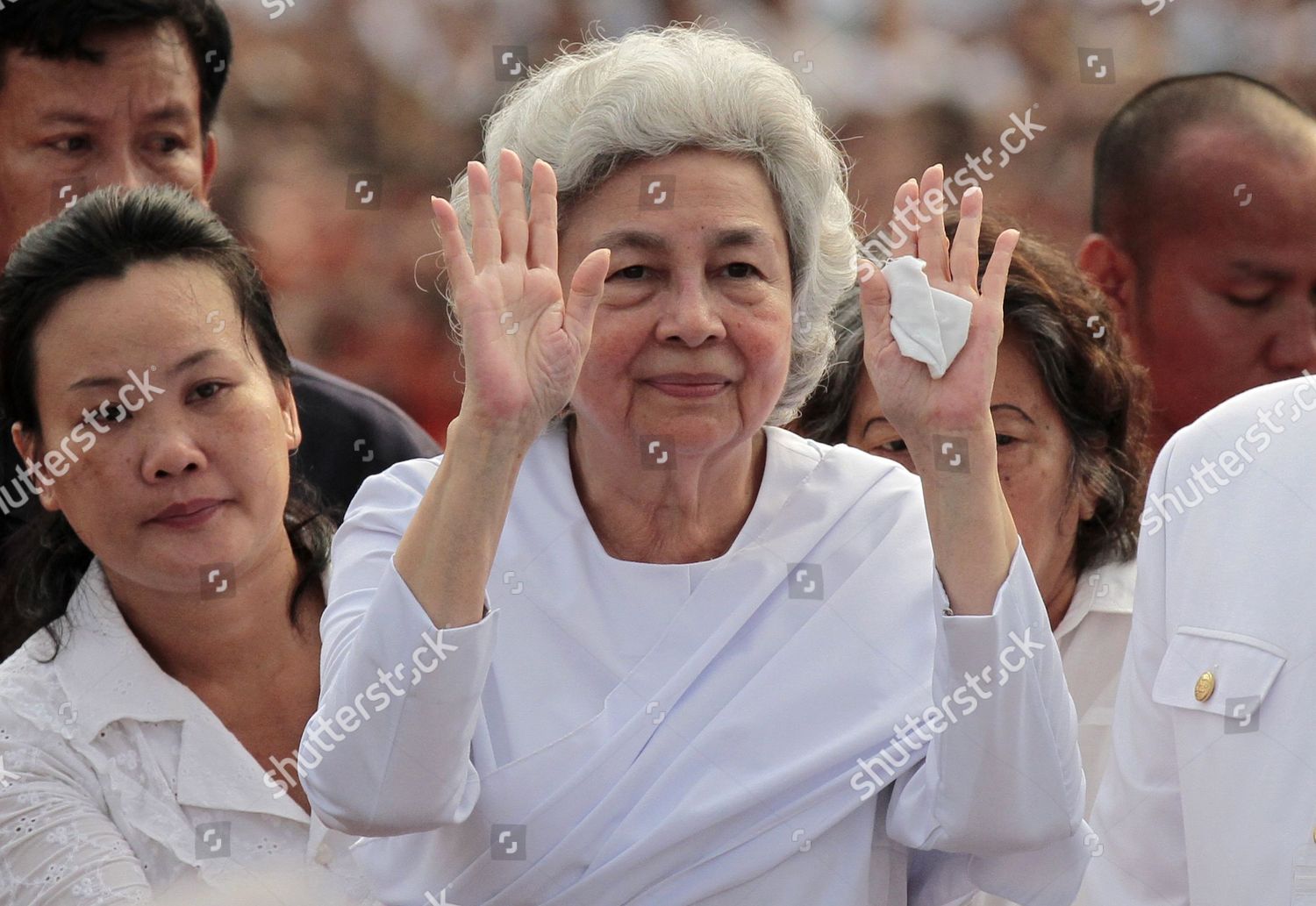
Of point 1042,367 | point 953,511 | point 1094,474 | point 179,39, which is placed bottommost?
point 1094,474

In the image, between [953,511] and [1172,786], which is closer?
[953,511]

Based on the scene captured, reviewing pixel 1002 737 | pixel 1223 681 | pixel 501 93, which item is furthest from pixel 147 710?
pixel 501 93

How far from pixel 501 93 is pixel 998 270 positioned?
266 centimetres

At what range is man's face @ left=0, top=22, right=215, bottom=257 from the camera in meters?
3.50

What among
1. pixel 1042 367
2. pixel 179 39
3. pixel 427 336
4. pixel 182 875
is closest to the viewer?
pixel 182 875

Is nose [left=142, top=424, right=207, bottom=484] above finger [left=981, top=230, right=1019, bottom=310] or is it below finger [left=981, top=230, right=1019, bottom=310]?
below

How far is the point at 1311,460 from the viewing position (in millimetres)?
2402

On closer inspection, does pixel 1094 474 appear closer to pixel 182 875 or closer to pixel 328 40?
pixel 182 875

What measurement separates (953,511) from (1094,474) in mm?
1235

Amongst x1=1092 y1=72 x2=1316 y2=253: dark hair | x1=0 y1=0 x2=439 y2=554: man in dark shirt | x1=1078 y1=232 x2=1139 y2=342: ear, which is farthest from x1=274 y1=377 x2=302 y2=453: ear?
x1=1092 y1=72 x2=1316 y2=253: dark hair

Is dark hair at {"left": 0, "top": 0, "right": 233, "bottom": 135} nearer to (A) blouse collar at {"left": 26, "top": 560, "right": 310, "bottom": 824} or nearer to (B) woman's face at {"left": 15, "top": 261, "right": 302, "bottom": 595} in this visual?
(B) woman's face at {"left": 15, "top": 261, "right": 302, "bottom": 595}

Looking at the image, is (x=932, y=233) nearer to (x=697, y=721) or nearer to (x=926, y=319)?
(x=926, y=319)

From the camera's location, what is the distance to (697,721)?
2.42m

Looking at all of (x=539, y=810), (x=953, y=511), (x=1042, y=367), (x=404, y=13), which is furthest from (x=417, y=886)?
(x=404, y=13)
